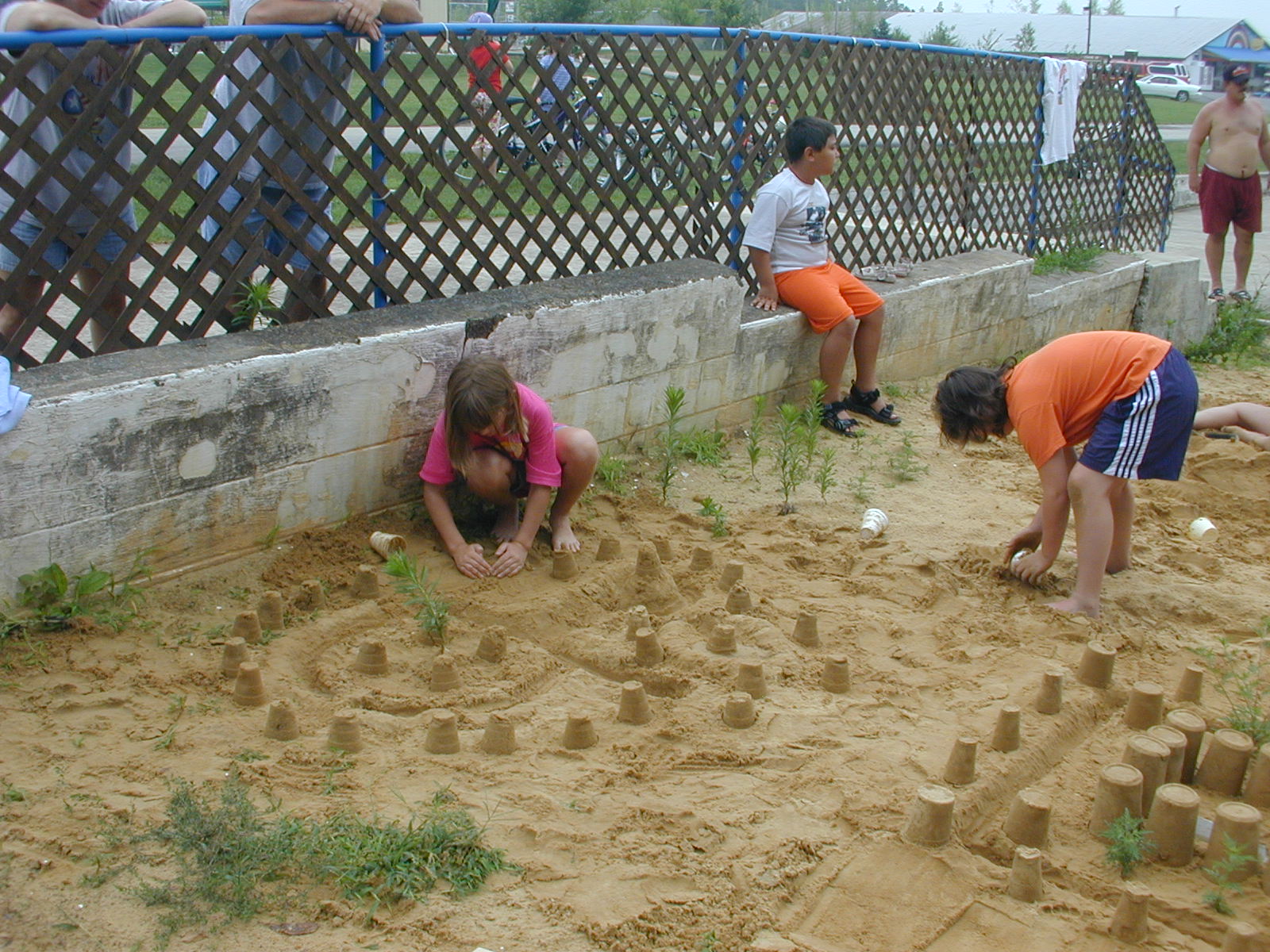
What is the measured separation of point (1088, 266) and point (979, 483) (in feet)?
13.2

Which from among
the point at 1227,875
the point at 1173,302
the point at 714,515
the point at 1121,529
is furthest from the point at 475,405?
the point at 1173,302

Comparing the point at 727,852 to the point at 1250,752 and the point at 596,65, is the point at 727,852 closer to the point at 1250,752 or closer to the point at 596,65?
the point at 1250,752

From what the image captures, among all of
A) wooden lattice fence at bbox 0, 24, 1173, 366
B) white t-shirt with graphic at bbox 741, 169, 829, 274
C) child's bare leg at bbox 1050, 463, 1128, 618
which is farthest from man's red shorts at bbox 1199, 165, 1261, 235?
child's bare leg at bbox 1050, 463, 1128, 618

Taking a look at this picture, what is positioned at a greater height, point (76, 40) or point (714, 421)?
point (76, 40)

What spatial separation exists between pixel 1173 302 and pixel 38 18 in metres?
8.57

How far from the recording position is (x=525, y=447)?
15.5 feet

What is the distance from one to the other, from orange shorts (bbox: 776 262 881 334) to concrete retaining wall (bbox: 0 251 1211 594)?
0.45 feet

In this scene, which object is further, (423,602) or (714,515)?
(714,515)

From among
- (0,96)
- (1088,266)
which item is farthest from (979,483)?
(0,96)

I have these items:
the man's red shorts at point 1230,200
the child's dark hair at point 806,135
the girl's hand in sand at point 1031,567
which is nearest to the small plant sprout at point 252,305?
the girl's hand in sand at point 1031,567

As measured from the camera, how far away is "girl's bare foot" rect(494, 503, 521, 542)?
16.1ft

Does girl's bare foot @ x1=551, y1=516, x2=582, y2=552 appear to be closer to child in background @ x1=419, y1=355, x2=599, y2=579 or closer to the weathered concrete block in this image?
child in background @ x1=419, y1=355, x2=599, y2=579

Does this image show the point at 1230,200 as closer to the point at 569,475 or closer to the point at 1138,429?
the point at 1138,429

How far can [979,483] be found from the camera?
616 cm
